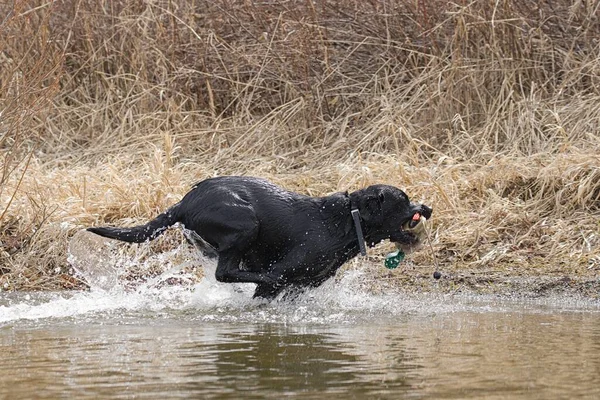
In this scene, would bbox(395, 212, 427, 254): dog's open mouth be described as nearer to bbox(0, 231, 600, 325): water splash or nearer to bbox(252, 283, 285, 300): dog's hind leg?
bbox(0, 231, 600, 325): water splash

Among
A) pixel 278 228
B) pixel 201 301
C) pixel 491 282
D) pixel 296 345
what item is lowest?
pixel 491 282

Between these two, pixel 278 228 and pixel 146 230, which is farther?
pixel 146 230

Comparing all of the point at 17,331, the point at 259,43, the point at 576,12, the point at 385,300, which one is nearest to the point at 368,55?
the point at 259,43

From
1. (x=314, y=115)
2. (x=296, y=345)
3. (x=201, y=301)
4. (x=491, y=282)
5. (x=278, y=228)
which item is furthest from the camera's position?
(x=314, y=115)

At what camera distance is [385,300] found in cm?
694

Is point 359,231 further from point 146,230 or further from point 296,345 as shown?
point 296,345

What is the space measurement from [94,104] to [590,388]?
822 cm

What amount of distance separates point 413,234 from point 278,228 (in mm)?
840

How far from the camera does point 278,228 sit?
6.67 metres

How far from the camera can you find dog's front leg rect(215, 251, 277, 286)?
6586mm

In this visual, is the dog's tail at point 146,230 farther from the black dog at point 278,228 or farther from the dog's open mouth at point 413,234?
the dog's open mouth at point 413,234

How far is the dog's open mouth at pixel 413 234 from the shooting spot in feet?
22.2

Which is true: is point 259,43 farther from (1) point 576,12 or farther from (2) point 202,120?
(1) point 576,12

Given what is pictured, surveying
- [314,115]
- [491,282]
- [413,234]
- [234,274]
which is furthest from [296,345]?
[314,115]
